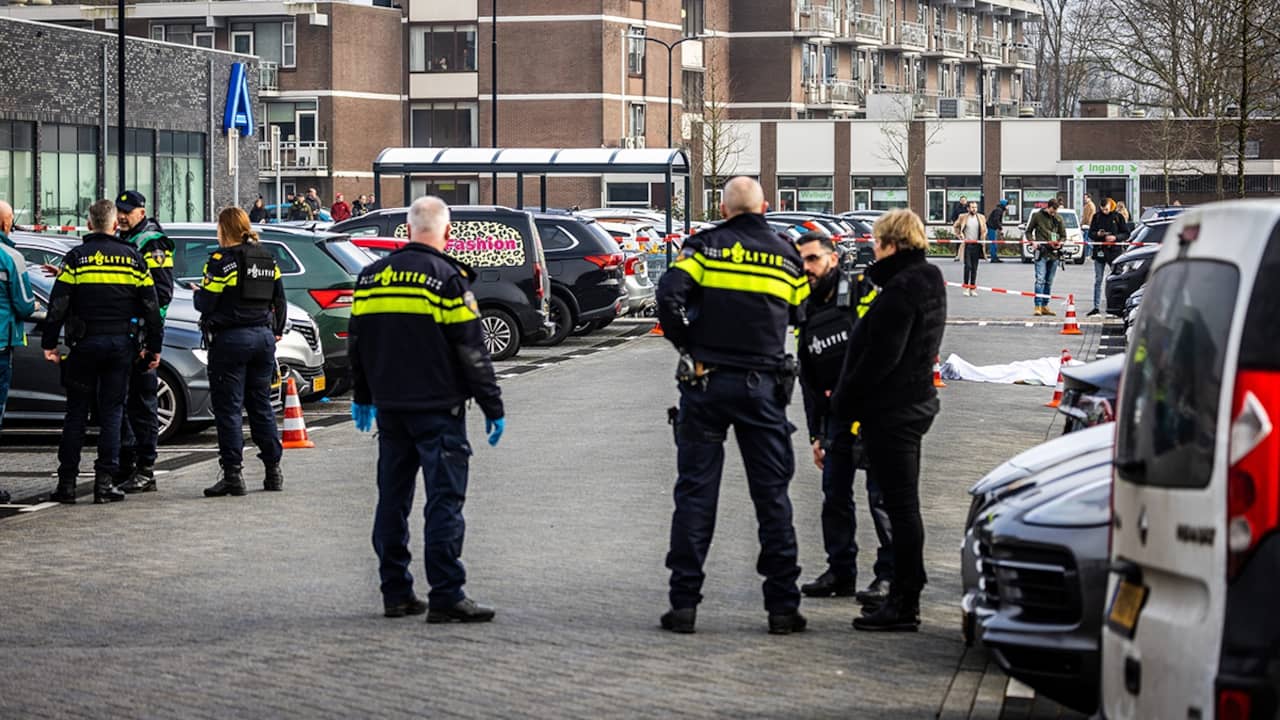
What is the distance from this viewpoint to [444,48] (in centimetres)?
7950

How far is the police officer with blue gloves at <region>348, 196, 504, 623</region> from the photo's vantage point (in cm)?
841

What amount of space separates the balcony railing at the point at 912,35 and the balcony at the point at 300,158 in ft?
117

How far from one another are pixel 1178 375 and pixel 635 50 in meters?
76.9

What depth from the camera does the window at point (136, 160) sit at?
47.8 metres

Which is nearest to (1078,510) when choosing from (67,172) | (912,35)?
(67,172)

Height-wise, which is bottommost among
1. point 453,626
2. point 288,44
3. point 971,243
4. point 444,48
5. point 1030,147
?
point 453,626

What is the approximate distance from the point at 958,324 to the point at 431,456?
22.6m

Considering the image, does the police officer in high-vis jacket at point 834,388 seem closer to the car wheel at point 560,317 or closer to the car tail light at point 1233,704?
the car tail light at point 1233,704

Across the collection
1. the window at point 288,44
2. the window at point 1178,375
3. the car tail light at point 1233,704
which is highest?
the window at point 288,44

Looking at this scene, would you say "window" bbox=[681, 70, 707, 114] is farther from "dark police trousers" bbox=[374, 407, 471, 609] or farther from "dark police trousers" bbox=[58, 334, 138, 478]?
"dark police trousers" bbox=[374, 407, 471, 609]

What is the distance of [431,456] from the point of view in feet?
27.8

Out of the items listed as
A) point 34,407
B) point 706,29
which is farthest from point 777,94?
point 34,407

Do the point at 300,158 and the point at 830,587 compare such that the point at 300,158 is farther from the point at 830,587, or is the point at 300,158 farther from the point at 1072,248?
the point at 830,587

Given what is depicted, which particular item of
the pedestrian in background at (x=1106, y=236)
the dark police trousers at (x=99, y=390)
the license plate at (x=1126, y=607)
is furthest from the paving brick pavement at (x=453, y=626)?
the pedestrian in background at (x=1106, y=236)
